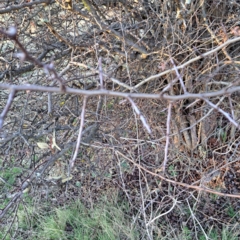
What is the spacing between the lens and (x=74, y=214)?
129 inches

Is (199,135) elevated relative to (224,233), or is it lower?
→ elevated

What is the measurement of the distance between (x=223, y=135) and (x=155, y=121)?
797 mm

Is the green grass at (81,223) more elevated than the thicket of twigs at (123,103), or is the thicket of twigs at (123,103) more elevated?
the thicket of twigs at (123,103)

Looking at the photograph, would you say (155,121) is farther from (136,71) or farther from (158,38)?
(158,38)

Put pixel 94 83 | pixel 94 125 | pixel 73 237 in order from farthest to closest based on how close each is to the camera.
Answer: pixel 73 237 < pixel 94 83 < pixel 94 125

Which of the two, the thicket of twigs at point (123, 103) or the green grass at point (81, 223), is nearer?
the thicket of twigs at point (123, 103)

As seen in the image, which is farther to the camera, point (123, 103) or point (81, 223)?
point (81, 223)

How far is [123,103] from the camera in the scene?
6.64 ft

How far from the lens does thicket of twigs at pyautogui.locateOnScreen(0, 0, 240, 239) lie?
225cm

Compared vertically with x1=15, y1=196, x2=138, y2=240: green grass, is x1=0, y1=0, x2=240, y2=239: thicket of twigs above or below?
above

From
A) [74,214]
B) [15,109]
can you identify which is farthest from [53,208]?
[15,109]

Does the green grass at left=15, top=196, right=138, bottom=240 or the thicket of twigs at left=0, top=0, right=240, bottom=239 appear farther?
the green grass at left=15, top=196, right=138, bottom=240

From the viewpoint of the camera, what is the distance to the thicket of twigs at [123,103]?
2.25 meters

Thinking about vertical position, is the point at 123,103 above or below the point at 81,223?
above
